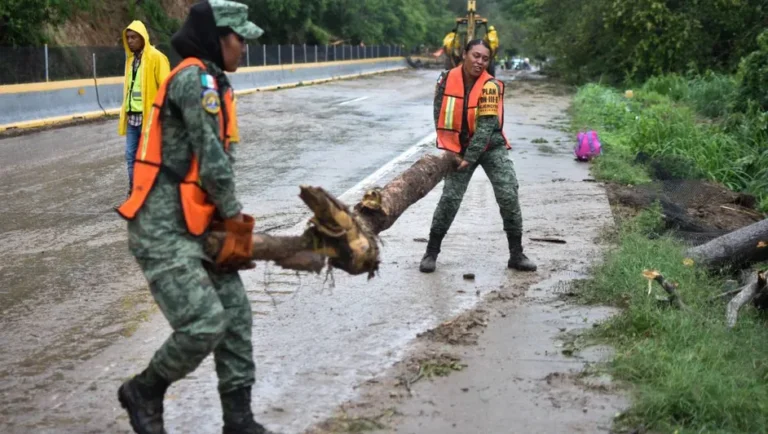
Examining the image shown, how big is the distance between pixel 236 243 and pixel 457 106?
3.64 meters

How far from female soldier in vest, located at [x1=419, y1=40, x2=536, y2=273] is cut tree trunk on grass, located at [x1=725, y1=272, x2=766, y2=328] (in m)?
1.89

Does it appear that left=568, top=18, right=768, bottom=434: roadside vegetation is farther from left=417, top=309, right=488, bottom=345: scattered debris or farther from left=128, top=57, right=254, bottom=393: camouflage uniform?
left=128, top=57, right=254, bottom=393: camouflage uniform

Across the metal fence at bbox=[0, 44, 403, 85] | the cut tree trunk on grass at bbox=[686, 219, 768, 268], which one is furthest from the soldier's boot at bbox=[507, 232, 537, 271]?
the metal fence at bbox=[0, 44, 403, 85]

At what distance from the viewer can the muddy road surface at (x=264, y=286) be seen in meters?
5.00

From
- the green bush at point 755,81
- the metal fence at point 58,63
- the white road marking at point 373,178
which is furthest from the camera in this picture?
the metal fence at point 58,63

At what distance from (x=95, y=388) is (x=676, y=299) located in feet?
11.2

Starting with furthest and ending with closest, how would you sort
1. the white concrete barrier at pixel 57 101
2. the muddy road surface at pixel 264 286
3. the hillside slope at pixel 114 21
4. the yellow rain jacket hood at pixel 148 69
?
the hillside slope at pixel 114 21
the white concrete barrier at pixel 57 101
the yellow rain jacket hood at pixel 148 69
the muddy road surface at pixel 264 286

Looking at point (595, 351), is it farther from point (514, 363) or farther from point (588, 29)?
point (588, 29)

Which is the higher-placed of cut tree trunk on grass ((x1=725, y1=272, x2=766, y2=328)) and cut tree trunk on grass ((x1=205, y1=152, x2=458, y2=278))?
cut tree trunk on grass ((x1=205, y1=152, x2=458, y2=278))

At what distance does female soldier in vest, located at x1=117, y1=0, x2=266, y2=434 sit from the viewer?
159 inches

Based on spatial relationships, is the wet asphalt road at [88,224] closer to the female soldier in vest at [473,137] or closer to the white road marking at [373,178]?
the white road marking at [373,178]

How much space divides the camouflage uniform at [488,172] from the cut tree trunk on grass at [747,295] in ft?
6.45

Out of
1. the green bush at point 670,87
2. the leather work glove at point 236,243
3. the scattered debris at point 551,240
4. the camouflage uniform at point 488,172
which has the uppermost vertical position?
the leather work glove at point 236,243

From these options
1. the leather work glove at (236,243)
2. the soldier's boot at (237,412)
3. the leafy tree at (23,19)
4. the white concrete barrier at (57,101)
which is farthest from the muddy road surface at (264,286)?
the leafy tree at (23,19)
